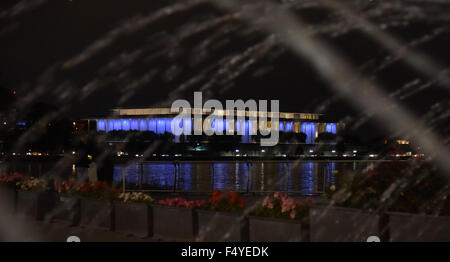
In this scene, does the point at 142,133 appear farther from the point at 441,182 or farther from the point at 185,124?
the point at 441,182

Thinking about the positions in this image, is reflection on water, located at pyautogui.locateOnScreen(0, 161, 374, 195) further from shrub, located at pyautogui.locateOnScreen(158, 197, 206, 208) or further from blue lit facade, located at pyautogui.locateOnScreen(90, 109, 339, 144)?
blue lit facade, located at pyautogui.locateOnScreen(90, 109, 339, 144)

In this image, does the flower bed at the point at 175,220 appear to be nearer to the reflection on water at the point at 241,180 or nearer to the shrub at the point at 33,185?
the reflection on water at the point at 241,180

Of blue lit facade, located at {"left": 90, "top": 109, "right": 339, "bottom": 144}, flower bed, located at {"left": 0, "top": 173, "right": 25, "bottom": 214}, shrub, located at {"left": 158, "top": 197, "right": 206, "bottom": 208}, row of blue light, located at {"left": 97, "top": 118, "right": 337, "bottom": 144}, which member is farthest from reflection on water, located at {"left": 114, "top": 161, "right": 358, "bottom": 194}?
blue lit facade, located at {"left": 90, "top": 109, "right": 339, "bottom": 144}

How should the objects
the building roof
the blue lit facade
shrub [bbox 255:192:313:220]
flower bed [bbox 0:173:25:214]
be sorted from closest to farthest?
shrub [bbox 255:192:313:220] < flower bed [bbox 0:173:25:214] < the blue lit facade < the building roof

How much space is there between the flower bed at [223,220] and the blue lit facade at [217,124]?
4897 inches

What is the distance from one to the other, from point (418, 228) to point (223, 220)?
132 inches

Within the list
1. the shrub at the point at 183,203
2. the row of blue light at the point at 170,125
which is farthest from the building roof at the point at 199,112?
the shrub at the point at 183,203

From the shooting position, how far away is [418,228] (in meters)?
8.17

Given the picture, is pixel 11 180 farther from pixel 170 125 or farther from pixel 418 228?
pixel 170 125

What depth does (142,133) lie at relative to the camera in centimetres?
12975

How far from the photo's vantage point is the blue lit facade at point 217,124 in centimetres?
13738

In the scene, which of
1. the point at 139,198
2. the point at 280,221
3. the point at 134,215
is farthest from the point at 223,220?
the point at 139,198

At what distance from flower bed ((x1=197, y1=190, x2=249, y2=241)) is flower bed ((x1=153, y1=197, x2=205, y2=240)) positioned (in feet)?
0.55

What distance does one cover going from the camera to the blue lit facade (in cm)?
13738
